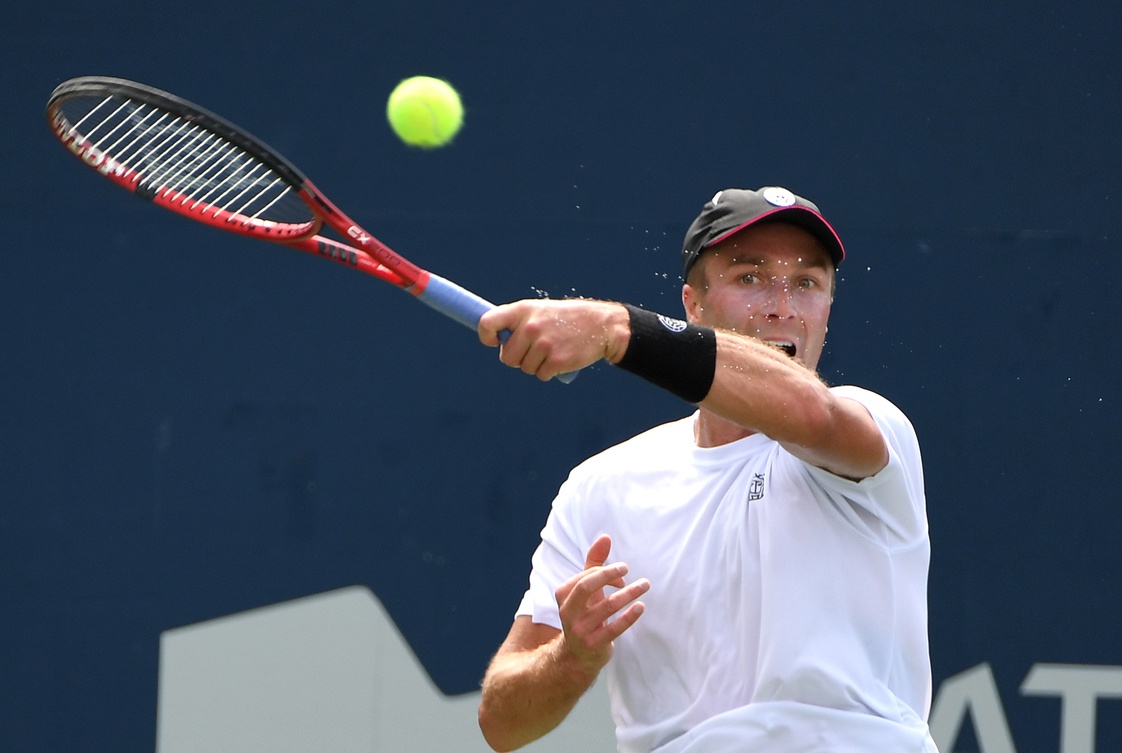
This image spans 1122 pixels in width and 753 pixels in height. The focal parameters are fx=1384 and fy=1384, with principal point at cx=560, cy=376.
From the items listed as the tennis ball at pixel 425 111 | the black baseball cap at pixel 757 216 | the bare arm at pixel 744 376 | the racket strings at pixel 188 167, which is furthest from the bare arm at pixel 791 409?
the tennis ball at pixel 425 111

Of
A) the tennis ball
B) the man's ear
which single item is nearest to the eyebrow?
the man's ear

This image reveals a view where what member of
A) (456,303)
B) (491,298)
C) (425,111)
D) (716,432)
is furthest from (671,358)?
(425,111)

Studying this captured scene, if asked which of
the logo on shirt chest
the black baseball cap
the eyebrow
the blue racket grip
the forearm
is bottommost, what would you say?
the forearm

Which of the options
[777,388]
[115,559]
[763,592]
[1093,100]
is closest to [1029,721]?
[1093,100]

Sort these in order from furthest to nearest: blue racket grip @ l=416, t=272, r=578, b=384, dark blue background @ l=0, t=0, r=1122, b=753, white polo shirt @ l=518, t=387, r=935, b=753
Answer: dark blue background @ l=0, t=0, r=1122, b=753 → white polo shirt @ l=518, t=387, r=935, b=753 → blue racket grip @ l=416, t=272, r=578, b=384

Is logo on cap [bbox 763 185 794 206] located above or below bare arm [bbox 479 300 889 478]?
above

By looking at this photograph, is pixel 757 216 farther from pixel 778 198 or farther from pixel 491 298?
pixel 491 298

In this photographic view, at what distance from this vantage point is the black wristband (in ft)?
5.51

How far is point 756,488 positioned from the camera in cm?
202

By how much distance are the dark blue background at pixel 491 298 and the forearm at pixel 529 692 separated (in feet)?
4.11

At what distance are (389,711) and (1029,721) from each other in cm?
156

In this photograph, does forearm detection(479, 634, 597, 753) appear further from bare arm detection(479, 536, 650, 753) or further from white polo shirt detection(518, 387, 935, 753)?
white polo shirt detection(518, 387, 935, 753)

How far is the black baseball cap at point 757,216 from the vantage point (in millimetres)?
2137

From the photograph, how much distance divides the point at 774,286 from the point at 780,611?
0.55m
